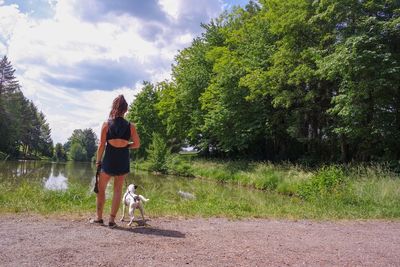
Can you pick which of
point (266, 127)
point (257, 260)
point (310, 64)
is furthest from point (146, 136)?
point (257, 260)

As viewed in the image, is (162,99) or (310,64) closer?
(310,64)

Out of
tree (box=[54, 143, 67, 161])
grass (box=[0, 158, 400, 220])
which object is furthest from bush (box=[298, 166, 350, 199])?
tree (box=[54, 143, 67, 161])

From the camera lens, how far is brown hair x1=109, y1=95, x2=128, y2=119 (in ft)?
19.6

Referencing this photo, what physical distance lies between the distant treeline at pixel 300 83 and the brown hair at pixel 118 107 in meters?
12.8

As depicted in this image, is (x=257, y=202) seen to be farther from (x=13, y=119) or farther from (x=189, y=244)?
(x=13, y=119)

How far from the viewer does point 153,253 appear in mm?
4379

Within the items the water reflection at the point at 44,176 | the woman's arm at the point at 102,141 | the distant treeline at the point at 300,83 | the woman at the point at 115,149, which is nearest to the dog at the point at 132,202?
the woman at the point at 115,149

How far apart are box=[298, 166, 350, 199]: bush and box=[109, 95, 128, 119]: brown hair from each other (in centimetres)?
738

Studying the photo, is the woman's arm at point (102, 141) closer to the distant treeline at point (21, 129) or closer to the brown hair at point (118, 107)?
the brown hair at point (118, 107)

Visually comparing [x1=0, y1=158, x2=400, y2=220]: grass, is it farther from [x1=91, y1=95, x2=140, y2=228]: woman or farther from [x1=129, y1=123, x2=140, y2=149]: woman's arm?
[x1=129, y1=123, x2=140, y2=149]: woman's arm

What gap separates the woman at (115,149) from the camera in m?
5.90

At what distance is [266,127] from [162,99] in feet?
63.4

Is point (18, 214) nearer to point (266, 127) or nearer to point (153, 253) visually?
point (153, 253)

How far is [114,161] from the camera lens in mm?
5945
